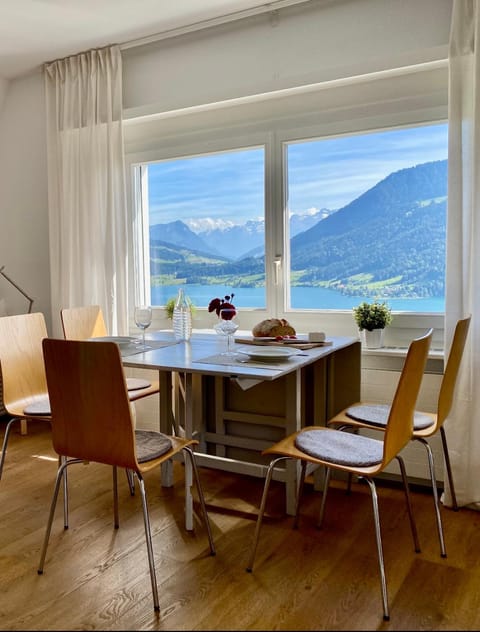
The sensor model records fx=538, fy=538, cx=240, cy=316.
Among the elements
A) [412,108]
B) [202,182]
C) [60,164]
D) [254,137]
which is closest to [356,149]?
[412,108]

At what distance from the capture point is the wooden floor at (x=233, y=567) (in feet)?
5.62

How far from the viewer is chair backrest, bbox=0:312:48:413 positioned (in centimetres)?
263

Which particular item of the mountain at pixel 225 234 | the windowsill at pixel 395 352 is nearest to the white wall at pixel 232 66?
the windowsill at pixel 395 352

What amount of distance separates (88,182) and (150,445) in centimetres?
226

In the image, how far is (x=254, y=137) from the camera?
333 cm

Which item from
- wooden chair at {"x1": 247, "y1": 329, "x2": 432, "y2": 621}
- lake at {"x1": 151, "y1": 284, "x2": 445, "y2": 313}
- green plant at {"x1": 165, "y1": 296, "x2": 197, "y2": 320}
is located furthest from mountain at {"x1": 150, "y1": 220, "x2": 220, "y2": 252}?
wooden chair at {"x1": 247, "y1": 329, "x2": 432, "y2": 621}

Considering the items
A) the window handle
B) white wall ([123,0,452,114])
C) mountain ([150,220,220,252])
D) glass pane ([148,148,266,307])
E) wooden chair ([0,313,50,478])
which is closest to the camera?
wooden chair ([0,313,50,478])

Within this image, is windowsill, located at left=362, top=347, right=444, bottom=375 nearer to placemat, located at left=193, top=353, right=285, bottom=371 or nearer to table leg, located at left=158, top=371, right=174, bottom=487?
placemat, located at left=193, top=353, right=285, bottom=371

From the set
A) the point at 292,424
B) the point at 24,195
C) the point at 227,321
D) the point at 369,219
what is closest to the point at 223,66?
the point at 369,219

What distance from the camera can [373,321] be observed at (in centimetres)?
286

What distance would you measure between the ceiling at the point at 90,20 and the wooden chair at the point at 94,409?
214 cm

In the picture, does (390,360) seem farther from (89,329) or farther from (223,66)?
(223,66)

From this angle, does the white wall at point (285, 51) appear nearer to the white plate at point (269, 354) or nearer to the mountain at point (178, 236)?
the mountain at point (178, 236)

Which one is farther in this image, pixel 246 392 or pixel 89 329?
pixel 89 329
